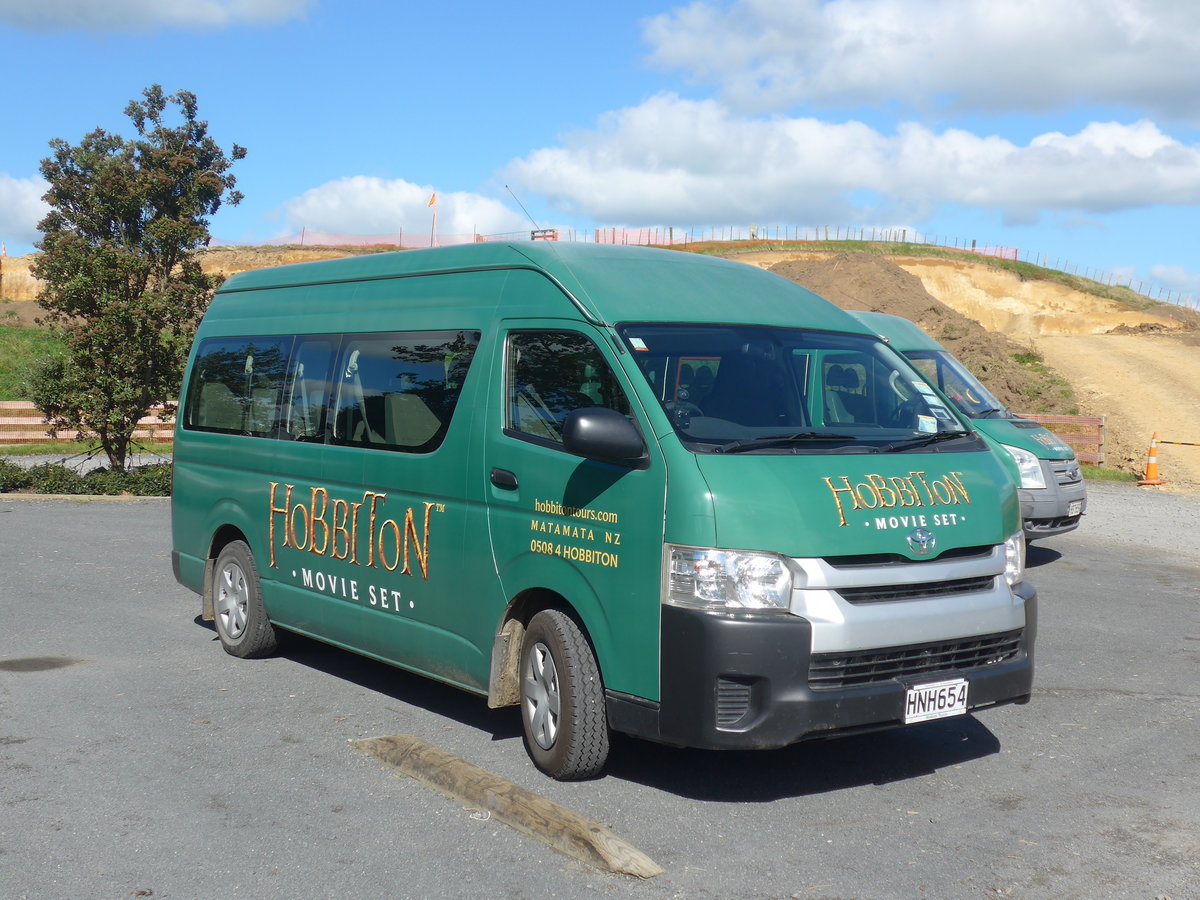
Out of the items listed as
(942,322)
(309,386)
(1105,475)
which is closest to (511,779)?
(309,386)

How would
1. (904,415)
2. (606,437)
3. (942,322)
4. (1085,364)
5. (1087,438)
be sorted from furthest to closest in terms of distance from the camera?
(942,322)
(1085,364)
(1087,438)
(904,415)
(606,437)

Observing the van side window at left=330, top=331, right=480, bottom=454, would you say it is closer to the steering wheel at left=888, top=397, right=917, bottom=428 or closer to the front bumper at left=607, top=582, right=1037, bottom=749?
the front bumper at left=607, top=582, right=1037, bottom=749

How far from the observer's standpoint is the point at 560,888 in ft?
14.6

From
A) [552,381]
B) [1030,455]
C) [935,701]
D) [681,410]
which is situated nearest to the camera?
[935,701]

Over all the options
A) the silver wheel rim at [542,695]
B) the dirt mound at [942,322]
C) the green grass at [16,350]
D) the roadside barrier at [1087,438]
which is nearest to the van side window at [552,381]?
the silver wheel rim at [542,695]

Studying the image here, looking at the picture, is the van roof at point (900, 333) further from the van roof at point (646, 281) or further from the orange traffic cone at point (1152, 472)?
the orange traffic cone at point (1152, 472)

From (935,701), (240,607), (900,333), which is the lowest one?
(240,607)

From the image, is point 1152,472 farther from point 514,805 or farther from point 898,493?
point 514,805

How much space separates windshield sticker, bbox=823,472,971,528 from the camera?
17.1 feet

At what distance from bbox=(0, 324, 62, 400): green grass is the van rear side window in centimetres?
3512

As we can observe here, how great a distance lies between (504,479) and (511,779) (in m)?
1.41

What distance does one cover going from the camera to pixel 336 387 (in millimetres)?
7449

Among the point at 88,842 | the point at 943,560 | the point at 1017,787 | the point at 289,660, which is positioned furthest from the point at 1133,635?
the point at 88,842

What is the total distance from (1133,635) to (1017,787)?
13.9 ft
